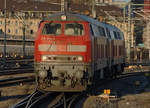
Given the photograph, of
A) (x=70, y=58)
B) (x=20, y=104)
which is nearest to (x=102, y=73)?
(x=70, y=58)

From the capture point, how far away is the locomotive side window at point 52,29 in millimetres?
14617

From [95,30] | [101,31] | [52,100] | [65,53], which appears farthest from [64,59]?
[101,31]

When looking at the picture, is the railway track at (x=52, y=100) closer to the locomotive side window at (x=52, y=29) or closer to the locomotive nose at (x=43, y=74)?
the locomotive nose at (x=43, y=74)

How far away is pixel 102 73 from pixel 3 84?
5658 millimetres

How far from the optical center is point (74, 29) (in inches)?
576

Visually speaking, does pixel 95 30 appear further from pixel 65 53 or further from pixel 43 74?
pixel 43 74

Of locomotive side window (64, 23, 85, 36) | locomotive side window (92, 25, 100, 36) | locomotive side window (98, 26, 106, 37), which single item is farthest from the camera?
locomotive side window (98, 26, 106, 37)

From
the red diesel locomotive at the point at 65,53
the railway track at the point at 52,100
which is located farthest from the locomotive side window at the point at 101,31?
the railway track at the point at 52,100

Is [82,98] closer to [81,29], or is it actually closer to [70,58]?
[70,58]

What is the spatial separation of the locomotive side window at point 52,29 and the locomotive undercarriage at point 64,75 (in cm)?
152

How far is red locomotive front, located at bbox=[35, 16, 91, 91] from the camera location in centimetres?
1405

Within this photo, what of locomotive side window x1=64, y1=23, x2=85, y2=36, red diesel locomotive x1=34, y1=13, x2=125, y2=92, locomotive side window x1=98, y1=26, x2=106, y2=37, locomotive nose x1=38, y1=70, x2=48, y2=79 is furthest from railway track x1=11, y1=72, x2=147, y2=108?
locomotive side window x1=98, y1=26, x2=106, y2=37

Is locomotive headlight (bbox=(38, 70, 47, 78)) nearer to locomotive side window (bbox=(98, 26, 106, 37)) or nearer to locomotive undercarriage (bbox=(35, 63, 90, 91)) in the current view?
locomotive undercarriage (bbox=(35, 63, 90, 91))

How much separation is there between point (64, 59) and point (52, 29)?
160cm
